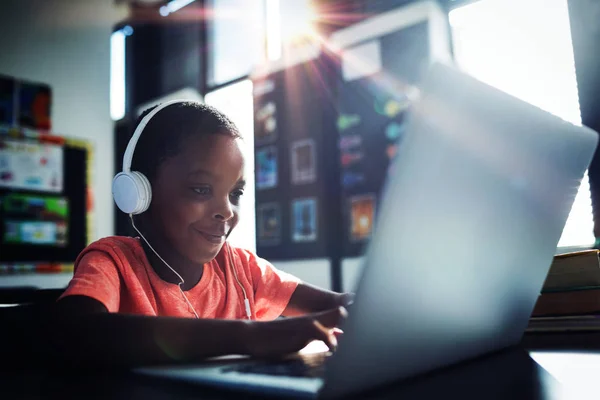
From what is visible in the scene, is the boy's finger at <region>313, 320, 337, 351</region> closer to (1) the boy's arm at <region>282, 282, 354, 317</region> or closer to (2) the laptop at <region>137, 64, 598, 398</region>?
(2) the laptop at <region>137, 64, 598, 398</region>

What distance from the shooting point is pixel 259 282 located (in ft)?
3.10

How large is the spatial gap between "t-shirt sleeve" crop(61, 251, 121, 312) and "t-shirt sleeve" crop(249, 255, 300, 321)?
0.33 meters

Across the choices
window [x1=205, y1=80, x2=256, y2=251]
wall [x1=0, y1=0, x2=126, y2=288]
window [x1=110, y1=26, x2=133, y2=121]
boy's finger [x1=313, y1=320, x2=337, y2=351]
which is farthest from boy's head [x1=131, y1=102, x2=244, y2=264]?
window [x1=110, y1=26, x2=133, y2=121]

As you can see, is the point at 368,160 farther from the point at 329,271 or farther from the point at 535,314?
the point at 535,314

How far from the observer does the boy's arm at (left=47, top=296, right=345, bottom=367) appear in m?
0.44

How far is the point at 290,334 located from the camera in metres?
0.43

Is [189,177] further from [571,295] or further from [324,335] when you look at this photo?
[571,295]

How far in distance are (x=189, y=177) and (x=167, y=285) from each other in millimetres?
181

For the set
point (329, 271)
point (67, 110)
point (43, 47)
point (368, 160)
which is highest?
point (43, 47)

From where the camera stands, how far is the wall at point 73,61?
3.36 meters

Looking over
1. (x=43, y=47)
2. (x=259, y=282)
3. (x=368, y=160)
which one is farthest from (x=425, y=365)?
(x=43, y=47)

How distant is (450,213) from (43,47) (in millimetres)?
3896

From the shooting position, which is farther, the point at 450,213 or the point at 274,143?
the point at 274,143

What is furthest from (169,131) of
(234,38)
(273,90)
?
(234,38)
